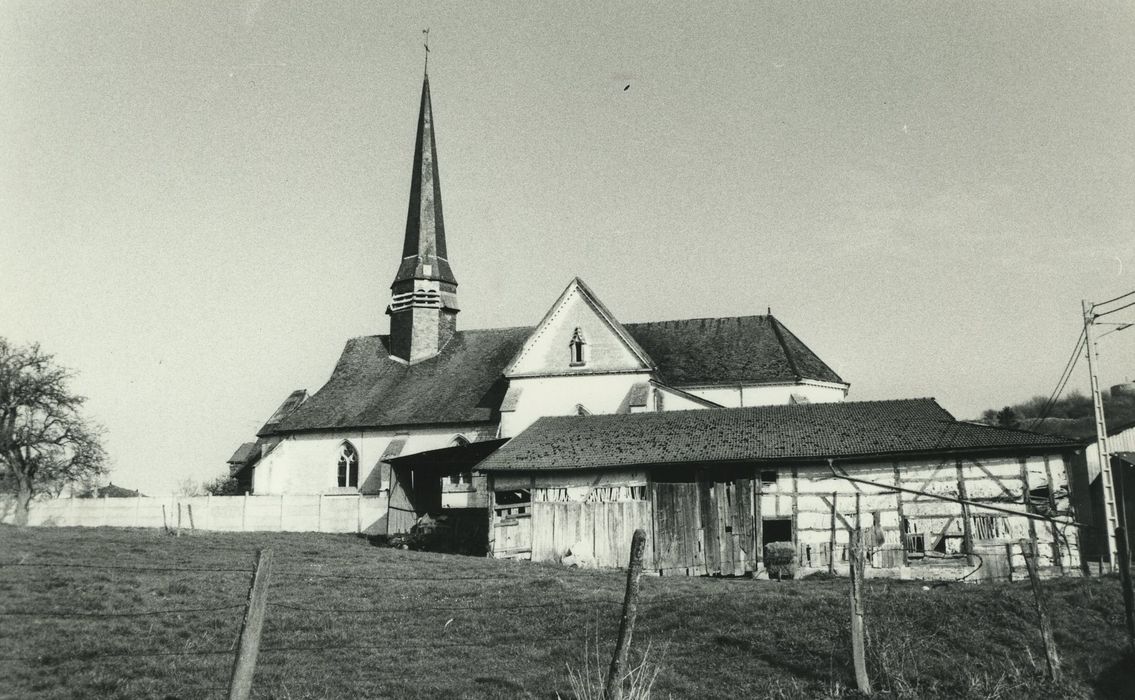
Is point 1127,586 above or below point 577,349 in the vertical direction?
below

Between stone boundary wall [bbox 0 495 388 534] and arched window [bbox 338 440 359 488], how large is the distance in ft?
11.6

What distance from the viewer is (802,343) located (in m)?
40.3

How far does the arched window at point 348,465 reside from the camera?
3916 cm

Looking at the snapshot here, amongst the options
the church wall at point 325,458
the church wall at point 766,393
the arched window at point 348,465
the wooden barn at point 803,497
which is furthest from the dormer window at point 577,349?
the arched window at point 348,465

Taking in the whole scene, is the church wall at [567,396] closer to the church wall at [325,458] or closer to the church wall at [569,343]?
the church wall at [569,343]

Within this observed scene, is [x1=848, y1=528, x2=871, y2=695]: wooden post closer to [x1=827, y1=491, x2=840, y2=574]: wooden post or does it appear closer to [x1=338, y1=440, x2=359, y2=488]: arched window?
[x1=827, y1=491, x2=840, y2=574]: wooden post

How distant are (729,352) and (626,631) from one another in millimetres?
31782

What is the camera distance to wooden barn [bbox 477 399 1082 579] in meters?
22.9

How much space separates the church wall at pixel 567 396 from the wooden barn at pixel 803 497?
317 inches

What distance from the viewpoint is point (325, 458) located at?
39.5 metres

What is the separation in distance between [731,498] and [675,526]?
1.74 meters

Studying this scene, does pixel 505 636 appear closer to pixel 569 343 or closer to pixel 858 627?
pixel 858 627

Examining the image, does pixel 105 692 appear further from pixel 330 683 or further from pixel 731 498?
pixel 731 498

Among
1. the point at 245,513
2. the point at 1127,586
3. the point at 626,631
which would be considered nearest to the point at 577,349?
the point at 245,513
